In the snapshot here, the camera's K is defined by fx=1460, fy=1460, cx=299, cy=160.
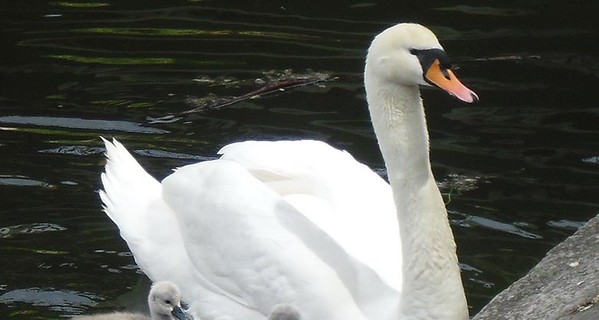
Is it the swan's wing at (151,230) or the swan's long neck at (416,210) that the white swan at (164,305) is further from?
the swan's long neck at (416,210)

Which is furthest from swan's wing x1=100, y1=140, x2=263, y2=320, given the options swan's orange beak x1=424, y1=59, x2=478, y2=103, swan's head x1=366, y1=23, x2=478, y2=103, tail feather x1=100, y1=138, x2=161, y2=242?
swan's orange beak x1=424, y1=59, x2=478, y2=103

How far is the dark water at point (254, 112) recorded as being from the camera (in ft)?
27.3

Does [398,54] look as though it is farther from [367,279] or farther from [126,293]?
[126,293]

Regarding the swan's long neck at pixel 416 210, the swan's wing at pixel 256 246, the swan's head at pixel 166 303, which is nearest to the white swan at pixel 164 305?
the swan's head at pixel 166 303

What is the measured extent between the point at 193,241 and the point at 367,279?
125cm

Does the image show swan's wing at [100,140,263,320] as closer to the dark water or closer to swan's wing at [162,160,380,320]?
swan's wing at [162,160,380,320]

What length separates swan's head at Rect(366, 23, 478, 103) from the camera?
20.9 ft

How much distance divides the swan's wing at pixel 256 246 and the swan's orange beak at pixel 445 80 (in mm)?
1000

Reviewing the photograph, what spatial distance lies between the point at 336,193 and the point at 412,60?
3.86ft

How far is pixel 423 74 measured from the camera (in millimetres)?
6410

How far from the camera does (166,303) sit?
677 cm

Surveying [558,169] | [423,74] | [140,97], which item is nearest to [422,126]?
[423,74]

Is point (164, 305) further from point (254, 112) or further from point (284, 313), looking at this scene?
point (254, 112)

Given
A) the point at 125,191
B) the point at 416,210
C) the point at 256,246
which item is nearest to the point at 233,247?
the point at 256,246
